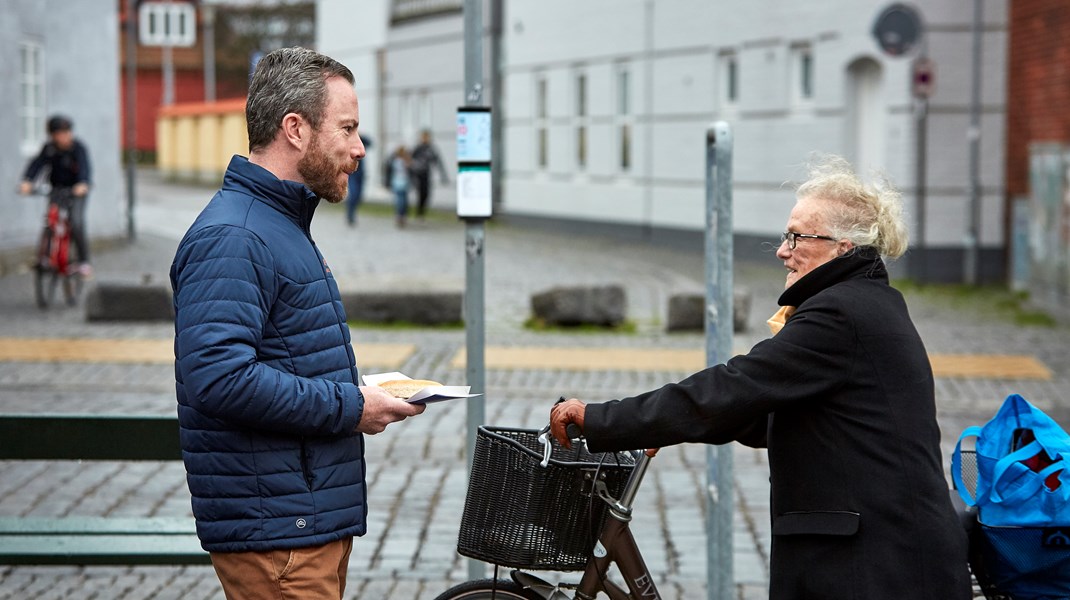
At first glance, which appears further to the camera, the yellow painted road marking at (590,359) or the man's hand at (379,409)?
the yellow painted road marking at (590,359)

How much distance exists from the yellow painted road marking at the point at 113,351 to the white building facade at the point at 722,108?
16.9 feet

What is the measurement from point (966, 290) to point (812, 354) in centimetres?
1513

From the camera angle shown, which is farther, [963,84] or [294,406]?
[963,84]

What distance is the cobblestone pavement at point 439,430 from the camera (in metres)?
6.36

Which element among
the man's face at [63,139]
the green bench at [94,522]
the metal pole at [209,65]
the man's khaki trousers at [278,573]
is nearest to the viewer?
the man's khaki trousers at [278,573]

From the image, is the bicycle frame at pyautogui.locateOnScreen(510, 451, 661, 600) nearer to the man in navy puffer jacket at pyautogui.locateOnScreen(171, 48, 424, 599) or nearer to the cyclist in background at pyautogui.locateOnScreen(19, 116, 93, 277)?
the man in navy puffer jacket at pyautogui.locateOnScreen(171, 48, 424, 599)

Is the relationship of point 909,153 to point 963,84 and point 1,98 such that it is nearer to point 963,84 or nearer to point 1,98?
point 963,84

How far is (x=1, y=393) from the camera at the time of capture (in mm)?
10242

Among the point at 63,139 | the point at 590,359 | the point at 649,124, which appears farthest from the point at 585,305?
the point at 649,124

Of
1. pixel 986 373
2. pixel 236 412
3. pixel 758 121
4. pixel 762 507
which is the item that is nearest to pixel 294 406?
pixel 236 412

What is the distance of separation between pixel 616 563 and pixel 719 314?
148 cm

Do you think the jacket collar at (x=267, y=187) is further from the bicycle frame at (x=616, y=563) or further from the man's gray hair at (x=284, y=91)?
the bicycle frame at (x=616, y=563)

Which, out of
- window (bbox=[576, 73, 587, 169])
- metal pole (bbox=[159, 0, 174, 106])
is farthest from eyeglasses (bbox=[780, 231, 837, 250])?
metal pole (bbox=[159, 0, 174, 106])

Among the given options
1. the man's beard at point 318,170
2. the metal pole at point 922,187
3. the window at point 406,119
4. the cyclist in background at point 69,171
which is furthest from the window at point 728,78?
the man's beard at point 318,170
